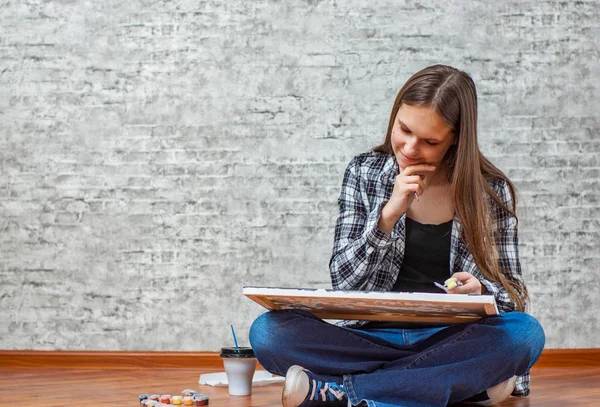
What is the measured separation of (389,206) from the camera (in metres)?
1.66

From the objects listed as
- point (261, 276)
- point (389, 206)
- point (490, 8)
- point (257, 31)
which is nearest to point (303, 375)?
point (389, 206)

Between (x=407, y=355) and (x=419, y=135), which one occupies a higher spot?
(x=419, y=135)

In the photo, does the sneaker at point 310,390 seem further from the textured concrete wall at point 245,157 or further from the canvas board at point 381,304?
the textured concrete wall at point 245,157

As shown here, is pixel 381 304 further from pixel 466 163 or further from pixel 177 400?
pixel 177 400

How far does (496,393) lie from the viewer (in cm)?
171

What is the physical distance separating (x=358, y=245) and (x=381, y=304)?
0.79 feet

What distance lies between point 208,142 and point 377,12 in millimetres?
879

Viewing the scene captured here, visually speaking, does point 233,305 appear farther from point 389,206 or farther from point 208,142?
point 389,206

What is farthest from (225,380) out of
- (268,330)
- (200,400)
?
(268,330)

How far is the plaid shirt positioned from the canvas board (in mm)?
89

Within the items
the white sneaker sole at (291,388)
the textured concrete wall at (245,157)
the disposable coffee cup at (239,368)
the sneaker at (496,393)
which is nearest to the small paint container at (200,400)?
the disposable coffee cup at (239,368)

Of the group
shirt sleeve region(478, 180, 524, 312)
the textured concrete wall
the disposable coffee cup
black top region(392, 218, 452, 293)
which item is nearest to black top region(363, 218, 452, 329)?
black top region(392, 218, 452, 293)

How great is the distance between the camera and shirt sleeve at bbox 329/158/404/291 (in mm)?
1688

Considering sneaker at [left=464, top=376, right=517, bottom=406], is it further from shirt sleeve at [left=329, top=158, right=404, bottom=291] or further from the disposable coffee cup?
the disposable coffee cup
